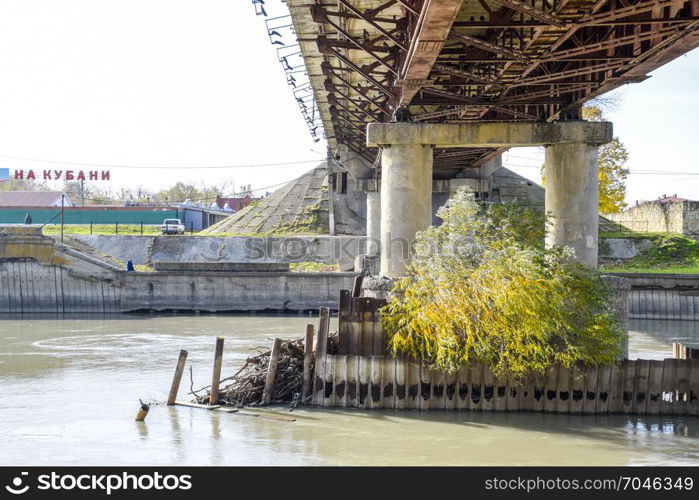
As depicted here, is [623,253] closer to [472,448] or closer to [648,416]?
[648,416]

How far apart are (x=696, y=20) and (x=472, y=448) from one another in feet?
28.1

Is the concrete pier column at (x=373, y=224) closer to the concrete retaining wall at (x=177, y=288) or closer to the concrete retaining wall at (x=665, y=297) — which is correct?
the concrete retaining wall at (x=177, y=288)

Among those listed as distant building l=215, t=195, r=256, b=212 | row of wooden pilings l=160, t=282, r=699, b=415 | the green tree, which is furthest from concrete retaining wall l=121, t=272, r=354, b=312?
distant building l=215, t=195, r=256, b=212

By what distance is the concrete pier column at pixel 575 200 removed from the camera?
22812 millimetres

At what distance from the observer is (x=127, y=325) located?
138 ft

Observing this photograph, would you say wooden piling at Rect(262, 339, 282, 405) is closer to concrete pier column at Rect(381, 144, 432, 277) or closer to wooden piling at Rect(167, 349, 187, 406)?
wooden piling at Rect(167, 349, 187, 406)

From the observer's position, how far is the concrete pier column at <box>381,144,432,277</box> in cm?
2261

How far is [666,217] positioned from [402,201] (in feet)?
147

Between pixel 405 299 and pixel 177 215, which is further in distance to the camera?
pixel 177 215

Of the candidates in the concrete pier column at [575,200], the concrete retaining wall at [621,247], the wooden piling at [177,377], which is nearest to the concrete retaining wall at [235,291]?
the concrete retaining wall at [621,247]

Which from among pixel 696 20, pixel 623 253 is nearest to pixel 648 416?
pixel 696 20

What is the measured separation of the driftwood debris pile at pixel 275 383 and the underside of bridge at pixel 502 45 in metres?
6.77

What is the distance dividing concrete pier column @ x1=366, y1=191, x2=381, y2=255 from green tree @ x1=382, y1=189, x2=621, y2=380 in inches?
1107

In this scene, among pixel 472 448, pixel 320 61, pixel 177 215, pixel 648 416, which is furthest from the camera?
pixel 177 215
